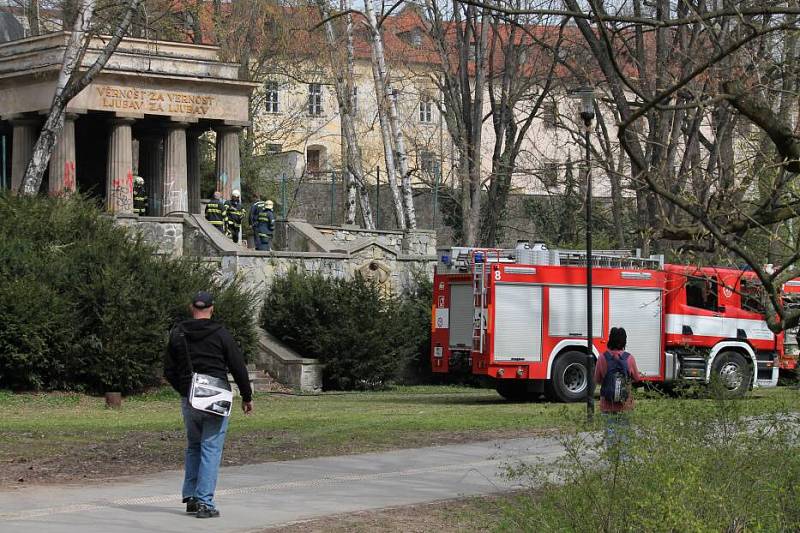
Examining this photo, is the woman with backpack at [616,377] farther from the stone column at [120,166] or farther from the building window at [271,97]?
the building window at [271,97]

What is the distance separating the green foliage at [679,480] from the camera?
7684mm

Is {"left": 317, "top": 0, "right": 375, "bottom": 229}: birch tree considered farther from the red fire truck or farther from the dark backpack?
the dark backpack

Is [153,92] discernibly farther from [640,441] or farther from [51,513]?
[640,441]

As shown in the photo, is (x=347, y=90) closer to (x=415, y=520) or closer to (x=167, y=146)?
(x=167, y=146)

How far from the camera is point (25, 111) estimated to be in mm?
36406

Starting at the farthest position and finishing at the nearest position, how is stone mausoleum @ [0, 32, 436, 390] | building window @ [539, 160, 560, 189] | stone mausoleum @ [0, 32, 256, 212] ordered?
stone mausoleum @ [0, 32, 256, 212] → stone mausoleum @ [0, 32, 436, 390] → building window @ [539, 160, 560, 189]

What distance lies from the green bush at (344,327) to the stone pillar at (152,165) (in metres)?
10.2

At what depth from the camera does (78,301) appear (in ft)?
84.0

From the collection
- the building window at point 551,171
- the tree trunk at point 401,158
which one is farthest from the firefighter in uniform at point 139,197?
the building window at point 551,171

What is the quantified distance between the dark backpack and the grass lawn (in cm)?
74

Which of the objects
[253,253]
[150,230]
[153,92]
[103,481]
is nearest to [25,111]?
[153,92]

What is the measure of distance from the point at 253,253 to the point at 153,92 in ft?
24.9

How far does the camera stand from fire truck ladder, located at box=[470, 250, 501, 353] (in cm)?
2562

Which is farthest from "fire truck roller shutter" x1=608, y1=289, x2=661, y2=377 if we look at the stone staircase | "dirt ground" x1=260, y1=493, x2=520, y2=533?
"dirt ground" x1=260, y1=493, x2=520, y2=533
